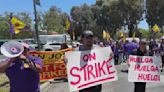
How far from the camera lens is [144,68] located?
380 inches

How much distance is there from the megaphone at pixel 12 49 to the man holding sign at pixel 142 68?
12.8 ft

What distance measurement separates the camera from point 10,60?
600 centimetres

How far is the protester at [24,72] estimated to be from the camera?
20.2ft

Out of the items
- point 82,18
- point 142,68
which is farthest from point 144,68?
point 82,18

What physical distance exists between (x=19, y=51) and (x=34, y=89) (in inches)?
31.0

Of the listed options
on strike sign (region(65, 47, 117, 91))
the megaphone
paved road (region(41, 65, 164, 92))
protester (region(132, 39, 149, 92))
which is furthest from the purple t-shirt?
paved road (region(41, 65, 164, 92))

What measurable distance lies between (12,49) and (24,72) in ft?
1.84

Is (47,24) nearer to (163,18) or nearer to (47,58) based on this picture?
(163,18)

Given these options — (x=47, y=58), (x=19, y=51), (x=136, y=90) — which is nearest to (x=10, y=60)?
(x=19, y=51)

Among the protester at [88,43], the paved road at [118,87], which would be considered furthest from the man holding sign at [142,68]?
the paved road at [118,87]

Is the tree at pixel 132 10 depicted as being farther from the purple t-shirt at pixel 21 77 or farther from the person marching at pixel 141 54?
the purple t-shirt at pixel 21 77

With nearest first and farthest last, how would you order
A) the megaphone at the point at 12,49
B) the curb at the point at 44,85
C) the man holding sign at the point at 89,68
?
the megaphone at the point at 12,49
the man holding sign at the point at 89,68
the curb at the point at 44,85

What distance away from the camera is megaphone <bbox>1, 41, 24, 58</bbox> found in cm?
576

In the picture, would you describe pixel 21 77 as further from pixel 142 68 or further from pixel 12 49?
pixel 142 68
